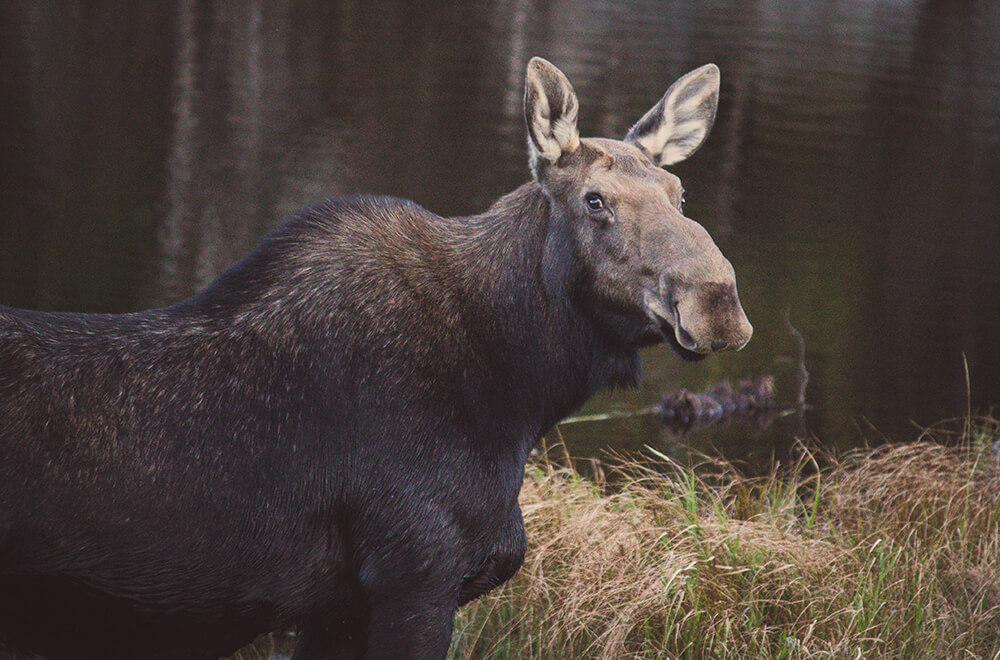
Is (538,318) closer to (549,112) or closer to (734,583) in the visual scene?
(549,112)

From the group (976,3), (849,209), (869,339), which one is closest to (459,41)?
(849,209)

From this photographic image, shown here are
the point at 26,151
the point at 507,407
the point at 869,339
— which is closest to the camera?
the point at 507,407

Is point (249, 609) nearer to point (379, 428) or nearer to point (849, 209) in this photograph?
point (379, 428)

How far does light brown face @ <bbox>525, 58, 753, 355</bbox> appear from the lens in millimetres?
4074

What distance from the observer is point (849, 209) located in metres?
22.6

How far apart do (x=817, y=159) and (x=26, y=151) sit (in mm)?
14259

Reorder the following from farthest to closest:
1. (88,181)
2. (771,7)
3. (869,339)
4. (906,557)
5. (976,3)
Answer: (976,3)
(771,7)
(88,181)
(869,339)
(906,557)

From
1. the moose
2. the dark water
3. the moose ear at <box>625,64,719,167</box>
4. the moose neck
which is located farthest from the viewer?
the dark water

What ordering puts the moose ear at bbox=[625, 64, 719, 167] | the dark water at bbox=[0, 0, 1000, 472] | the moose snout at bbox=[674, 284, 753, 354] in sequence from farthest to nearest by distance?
the dark water at bbox=[0, 0, 1000, 472] → the moose ear at bbox=[625, 64, 719, 167] → the moose snout at bbox=[674, 284, 753, 354]

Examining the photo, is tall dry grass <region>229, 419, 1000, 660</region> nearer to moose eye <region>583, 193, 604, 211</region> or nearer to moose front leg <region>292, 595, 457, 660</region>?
moose front leg <region>292, 595, 457, 660</region>

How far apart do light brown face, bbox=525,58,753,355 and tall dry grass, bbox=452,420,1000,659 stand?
2048 mm

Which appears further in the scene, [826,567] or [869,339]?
[869,339]

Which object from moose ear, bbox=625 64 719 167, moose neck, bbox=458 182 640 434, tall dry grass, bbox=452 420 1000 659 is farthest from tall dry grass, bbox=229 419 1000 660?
moose ear, bbox=625 64 719 167

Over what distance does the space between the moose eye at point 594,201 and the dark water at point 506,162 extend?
6386mm
